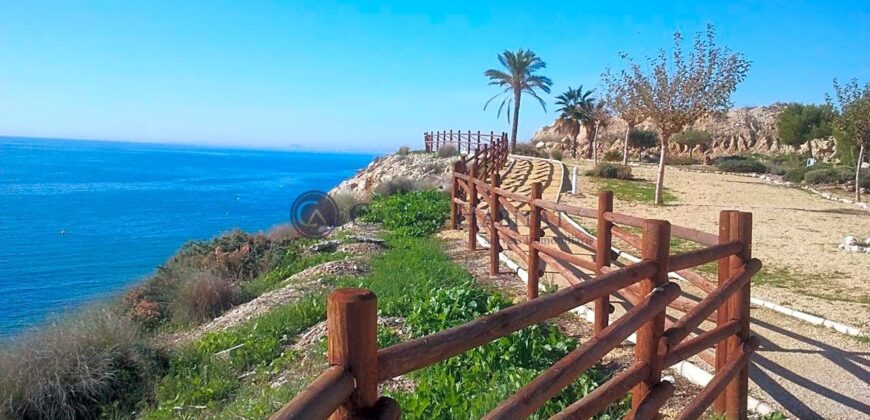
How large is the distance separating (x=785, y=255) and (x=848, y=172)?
64.9 ft

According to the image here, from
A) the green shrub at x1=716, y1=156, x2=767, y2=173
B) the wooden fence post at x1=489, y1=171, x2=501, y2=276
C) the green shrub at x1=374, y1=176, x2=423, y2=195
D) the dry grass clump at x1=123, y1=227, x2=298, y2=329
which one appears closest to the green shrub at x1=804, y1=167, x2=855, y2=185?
the green shrub at x1=716, y1=156, x2=767, y2=173

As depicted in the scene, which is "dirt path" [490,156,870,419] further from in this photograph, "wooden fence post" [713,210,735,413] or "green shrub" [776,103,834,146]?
"green shrub" [776,103,834,146]

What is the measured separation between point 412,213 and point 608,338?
11.9 metres

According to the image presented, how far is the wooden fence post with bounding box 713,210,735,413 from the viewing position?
405cm

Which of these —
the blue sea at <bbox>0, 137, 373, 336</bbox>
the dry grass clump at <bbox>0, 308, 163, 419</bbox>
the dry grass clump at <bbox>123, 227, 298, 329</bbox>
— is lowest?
the blue sea at <bbox>0, 137, 373, 336</bbox>

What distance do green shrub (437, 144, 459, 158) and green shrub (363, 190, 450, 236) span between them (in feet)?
59.9

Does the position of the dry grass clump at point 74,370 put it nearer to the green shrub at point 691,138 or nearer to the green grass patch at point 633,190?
the green grass patch at point 633,190

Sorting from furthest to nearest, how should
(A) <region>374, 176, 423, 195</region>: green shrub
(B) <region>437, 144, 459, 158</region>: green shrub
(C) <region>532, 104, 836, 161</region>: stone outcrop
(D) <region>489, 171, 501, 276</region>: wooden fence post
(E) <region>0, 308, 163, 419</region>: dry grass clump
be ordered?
(C) <region>532, 104, 836, 161</region>: stone outcrop → (B) <region>437, 144, 459, 158</region>: green shrub → (A) <region>374, 176, 423, 195</region>: green shrub → (D) <region>489, 171, 501, 276</region>: wooden fence post → (E) <region>0, 308, 163, 419</region>: dry grass clump

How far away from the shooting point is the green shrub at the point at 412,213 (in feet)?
44.3

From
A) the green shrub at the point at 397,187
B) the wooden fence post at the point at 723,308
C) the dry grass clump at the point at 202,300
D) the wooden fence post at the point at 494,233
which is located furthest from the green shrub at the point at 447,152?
the wooden fence post at the point at 723,308

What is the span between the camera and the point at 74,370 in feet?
20.3

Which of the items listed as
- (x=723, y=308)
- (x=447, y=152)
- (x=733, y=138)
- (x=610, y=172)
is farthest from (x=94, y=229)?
(x=733, y=138)

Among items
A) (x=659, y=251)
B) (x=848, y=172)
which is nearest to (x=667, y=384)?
(x=659, y=251)

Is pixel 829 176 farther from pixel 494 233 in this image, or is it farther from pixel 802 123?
pixel 802 123
